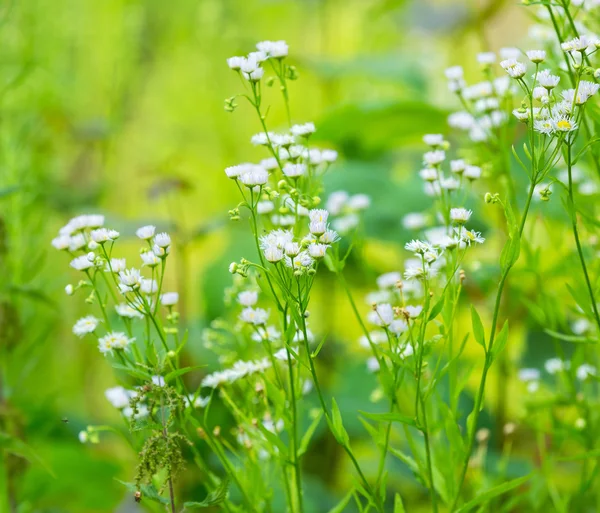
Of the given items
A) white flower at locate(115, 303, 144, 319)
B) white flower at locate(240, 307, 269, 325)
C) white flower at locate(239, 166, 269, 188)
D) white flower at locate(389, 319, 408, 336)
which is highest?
white flower at locate(239, 166, 269, 188)

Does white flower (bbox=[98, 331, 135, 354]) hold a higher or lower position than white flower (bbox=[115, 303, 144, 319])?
lower

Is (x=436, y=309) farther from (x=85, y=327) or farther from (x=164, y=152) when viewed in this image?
(x=164, y=152)

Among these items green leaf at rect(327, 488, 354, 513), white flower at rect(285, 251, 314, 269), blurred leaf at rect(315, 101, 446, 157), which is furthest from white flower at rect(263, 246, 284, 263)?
blurred leaf at rect(315, 101, 446, 157)

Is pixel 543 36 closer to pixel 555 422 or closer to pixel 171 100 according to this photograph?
pixel 555 422

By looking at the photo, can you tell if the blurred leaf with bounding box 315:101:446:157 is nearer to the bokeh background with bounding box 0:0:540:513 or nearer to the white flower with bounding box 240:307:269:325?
the bokeh background with bounding box 0:0:540:513

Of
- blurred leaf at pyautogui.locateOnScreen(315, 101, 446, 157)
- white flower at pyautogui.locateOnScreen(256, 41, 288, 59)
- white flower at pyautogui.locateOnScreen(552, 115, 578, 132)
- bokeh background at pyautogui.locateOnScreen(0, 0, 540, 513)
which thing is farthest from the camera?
blurred leaf at pyautogui.locateOnScreen(315, 101, 446, 157)

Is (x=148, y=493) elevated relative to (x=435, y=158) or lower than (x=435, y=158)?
lower

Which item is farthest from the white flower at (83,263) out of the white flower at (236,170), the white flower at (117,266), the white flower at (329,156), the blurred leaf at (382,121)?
the blurred leaf at (382,121)

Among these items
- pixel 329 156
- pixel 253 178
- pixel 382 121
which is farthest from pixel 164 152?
pixel 253 178
